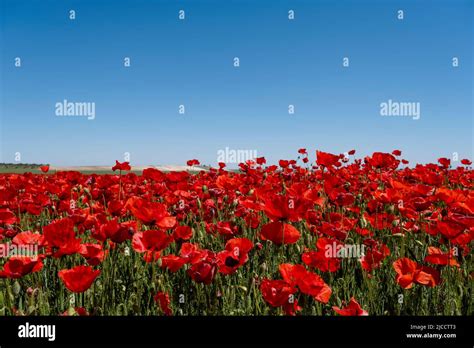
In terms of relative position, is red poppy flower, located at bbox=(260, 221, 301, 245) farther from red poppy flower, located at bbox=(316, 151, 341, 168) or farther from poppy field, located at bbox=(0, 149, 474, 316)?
red poppy flower, located at bbox=(316, 151, 341, 168)

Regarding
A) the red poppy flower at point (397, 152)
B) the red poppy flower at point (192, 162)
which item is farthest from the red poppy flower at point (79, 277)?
the red poppy flower at point (397, 152)

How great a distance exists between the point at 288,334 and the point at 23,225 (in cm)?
341

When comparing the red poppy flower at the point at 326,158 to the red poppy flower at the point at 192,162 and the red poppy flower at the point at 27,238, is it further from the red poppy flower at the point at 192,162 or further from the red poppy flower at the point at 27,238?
the red poppy flower at the point at 192,162

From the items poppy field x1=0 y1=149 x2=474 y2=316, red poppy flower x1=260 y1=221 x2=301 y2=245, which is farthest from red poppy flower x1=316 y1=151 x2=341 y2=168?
red poppy flower x1=260 y1=221 x2=301 y2=245

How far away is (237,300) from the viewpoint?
2.45 m

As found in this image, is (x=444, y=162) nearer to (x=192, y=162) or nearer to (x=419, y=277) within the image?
(x=192, y=162)

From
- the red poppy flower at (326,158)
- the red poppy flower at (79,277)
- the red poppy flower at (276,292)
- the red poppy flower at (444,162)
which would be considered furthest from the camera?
the red poppy flower at (444,162)

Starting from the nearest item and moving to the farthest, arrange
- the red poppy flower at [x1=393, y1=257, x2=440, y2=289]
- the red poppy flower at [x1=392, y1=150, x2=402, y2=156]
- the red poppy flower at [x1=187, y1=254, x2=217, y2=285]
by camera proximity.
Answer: the red poppy flower at [x1=187, y1=254, x2=217, y2=285], the red poppy flower at [x1=393, y1=257, x2=440, y2=289], the red poppy flower at [x1=392, y1=150, x2=402, y2=156]

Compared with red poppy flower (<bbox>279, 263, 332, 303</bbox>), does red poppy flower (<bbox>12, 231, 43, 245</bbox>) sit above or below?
above

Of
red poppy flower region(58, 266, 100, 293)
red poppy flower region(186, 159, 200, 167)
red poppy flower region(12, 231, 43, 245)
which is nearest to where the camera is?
red poppy flower region(58, 266, 100, 293)

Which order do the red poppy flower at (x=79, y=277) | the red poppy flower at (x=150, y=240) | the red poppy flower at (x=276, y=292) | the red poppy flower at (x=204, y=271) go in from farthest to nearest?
the red poppy flower at (x=150, y=240)
the red poppy flower at (x=204, y=271)
the red poppy flower at (x=79, y=277)
the red poppy flower at (x=276, y=292)

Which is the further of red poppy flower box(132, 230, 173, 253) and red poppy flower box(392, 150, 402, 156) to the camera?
red poppy flower box(392, 150, 402, 156)

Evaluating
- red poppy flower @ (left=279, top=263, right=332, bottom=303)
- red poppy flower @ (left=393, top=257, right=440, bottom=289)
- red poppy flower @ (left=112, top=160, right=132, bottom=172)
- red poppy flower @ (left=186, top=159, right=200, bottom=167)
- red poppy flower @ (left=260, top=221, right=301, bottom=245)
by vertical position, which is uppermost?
red poppy flower @ (left=186, top=159, right=200, bottom=167)

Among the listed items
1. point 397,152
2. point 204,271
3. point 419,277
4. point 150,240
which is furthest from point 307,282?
point 397,152
